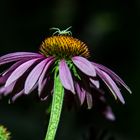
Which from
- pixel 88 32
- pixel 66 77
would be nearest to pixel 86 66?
pixel 66 77

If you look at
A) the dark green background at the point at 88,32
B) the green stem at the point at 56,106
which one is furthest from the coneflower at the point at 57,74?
the dark green background at the point at 88,32

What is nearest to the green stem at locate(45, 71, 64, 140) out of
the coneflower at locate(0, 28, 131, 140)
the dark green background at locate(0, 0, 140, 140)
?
the coneflower at locate(0, 28, 131, 140)

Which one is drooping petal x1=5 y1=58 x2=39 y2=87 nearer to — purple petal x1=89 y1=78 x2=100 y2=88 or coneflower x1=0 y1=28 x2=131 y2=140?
coneflower x1=0 y1=28 x2=131 y2=140

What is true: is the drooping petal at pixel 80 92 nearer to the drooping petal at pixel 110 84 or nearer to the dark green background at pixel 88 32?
the drooping petal at pixel 110 84

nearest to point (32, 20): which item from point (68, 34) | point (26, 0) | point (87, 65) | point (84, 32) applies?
point (26, 0)

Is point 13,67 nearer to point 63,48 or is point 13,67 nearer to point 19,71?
point 19,71

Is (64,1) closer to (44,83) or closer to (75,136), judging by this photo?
(75,136)
